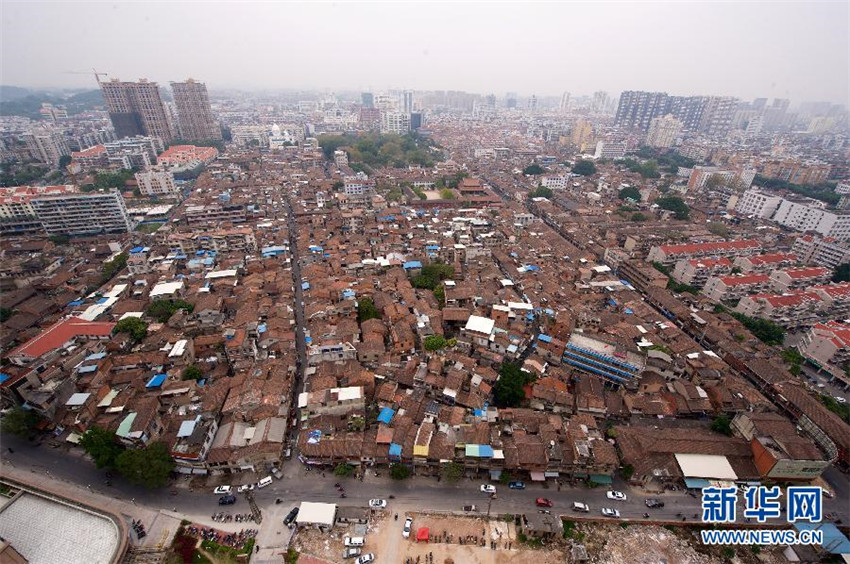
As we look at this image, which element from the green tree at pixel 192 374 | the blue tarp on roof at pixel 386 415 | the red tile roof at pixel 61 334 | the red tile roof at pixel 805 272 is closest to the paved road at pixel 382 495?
the blue tarp on roof at pixel 386 415

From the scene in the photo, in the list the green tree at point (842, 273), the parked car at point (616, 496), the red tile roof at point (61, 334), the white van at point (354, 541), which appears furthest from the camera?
the green tree at point (842, 273)

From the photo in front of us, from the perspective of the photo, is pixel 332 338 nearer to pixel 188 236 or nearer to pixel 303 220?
pixel 188 236

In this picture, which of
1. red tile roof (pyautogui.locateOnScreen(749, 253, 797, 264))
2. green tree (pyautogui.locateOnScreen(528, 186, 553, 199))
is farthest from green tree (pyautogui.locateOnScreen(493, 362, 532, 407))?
green tree (pyautogui.locateOnScreen(528, 186, 553, 199))

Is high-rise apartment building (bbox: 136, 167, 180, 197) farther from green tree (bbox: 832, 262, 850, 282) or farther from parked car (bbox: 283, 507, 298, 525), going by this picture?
green tree (bbox: 832, 262, 850, 282)

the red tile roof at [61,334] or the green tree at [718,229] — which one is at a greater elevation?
the red tile roof at [61,334]

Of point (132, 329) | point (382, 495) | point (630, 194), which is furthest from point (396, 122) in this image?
point (382, 495)

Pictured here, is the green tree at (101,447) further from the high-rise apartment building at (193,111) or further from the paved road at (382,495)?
the high-rise apartment building at (193,111)

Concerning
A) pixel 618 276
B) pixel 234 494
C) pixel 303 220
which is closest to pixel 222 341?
pixel 234 494
